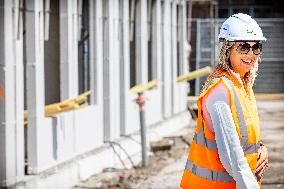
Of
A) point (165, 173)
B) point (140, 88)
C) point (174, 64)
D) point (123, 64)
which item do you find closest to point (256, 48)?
point (165, 173)

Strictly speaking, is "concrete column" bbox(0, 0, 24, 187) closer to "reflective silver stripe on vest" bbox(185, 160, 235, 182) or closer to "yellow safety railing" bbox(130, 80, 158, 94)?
"reflective silver stripe on vest" bbox(185, 160, 235, 182)

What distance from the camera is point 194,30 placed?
30312mm

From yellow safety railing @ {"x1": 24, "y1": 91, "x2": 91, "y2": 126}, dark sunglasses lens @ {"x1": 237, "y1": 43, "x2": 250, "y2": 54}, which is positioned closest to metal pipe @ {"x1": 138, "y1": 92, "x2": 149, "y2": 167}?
yellow safety railing @ {"x1": 24, "y1": 91, "x2": 91, "y2": 126}

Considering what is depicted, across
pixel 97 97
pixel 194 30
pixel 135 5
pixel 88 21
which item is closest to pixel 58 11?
pixel 88 21

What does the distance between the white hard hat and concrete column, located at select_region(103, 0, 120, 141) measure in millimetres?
8775

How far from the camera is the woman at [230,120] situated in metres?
3.76

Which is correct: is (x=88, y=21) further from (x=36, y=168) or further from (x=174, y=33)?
(x=174, y=33)

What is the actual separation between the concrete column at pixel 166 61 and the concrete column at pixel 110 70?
4.16m

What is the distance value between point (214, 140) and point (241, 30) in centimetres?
60

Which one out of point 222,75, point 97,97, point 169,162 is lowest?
point 169,162

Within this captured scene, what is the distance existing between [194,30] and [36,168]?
21.4 metres

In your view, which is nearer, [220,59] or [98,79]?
[220,59]

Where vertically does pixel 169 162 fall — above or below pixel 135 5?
below

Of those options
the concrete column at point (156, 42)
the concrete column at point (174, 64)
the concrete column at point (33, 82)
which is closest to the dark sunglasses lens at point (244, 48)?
the concrete column at point (33, 82)
